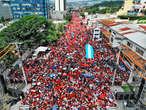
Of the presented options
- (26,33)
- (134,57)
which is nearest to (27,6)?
(26,33)

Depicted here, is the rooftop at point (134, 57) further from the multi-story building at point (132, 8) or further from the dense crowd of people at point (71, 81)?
the multi-story building at point (132, 8)

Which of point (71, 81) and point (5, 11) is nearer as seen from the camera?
point (71, 81)

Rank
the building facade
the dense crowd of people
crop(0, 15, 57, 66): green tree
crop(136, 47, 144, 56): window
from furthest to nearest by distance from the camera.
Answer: the building facade
crop(0, 15, 57, 66): green tree
crop(136, 47, 144, 56): window
the dense crowd of people

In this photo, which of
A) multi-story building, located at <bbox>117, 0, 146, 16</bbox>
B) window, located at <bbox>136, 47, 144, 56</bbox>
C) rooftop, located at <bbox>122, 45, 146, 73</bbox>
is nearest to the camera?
rooftop, located at <bbox>122, 45, 146, 73</bbox>

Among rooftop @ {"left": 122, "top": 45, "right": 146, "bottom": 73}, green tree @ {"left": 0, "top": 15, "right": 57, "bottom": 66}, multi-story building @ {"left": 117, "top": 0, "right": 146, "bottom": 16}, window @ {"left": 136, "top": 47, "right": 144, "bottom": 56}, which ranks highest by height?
multi-story building @ {"left": 117, "top": 0, "right": 146, "bottom": 16}

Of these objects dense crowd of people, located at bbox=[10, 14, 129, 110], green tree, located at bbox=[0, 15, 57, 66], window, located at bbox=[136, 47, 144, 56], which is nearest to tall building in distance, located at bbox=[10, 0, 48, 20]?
green tree, located at bbox=[0, 15, 57, 66]

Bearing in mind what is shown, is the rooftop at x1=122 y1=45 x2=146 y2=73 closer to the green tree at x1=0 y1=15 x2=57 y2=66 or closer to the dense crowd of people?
the dense crowd of people

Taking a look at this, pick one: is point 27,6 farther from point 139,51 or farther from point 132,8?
point 139,51

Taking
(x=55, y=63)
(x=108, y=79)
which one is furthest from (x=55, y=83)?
(x=108, y=79)

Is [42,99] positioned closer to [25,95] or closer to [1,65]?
[25,95]

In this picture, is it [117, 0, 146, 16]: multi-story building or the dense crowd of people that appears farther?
[117, 0, 146, 16]: multi-story building
